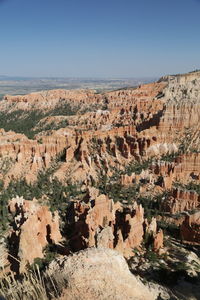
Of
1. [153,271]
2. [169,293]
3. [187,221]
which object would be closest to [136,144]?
[187,221]

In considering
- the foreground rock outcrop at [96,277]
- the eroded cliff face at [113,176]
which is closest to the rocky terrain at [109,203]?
the foreground rock outcrop at [96,277]

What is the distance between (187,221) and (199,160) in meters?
21.8

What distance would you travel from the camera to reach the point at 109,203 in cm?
3453

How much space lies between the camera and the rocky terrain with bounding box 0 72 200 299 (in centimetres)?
1598

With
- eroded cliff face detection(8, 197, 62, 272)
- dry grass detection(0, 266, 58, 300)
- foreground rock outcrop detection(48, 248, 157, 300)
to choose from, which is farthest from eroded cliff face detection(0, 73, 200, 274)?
dry grass detection(0, 266, 58, 300)

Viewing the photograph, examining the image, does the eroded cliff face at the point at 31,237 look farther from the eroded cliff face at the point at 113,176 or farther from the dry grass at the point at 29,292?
the dry grass at the point at 29,292

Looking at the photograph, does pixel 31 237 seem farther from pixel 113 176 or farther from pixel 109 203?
pixel 113 176

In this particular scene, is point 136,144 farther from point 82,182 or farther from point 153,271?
point 153,271

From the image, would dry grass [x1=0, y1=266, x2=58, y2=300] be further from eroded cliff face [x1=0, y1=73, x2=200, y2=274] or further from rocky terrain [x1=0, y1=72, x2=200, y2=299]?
eroded cliff face [x1=0, y1=73, x2=200, y2=274]

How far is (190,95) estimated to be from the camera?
86062mm

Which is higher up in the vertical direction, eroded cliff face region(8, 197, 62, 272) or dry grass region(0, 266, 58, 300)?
dry grass region(0, 266, 58, 300)

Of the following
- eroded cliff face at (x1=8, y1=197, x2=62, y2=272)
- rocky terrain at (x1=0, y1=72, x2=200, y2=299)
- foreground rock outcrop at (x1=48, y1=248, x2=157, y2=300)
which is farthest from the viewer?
eroded cliff face at (x1=8, y1=197, x2=62, y2=272)

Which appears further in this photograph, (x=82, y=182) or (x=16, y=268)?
(x=82, y=182)

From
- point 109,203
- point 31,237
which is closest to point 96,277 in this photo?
point 31,237
